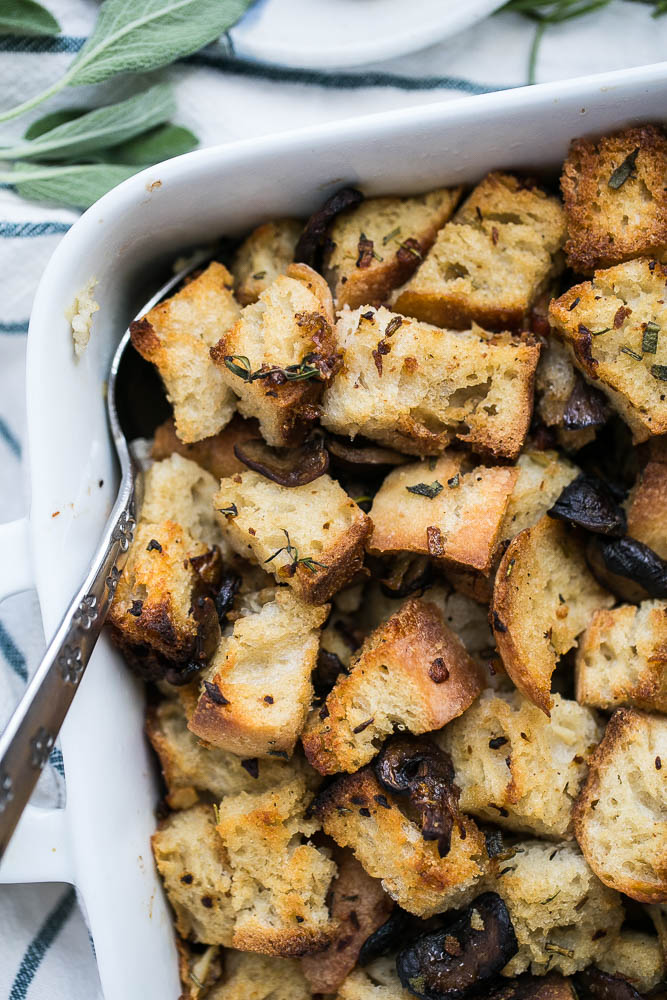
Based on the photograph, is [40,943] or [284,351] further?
[40,943]

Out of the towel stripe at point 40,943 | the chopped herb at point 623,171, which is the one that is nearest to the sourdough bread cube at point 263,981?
the towel stripe at point 40,943

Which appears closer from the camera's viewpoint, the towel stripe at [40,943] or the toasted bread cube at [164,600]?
the toasted bread cube at [164,600]

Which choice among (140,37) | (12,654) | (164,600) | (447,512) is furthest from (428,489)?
(140,37)

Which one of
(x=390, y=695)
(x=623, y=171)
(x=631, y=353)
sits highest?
(x=623, y=171)

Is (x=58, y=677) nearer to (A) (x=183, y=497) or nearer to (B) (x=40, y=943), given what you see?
(A) (x=183, y=497)

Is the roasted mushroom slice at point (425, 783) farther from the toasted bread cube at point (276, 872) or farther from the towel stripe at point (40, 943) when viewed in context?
the towel stripe at point (40, 943)

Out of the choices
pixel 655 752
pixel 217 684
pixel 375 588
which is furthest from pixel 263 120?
pixel 655 752

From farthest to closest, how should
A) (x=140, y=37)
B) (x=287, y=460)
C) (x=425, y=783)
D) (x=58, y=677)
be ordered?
(x=140, y=37), (x=287, y=460), (x=425, y=783), (x=58, y=677)
